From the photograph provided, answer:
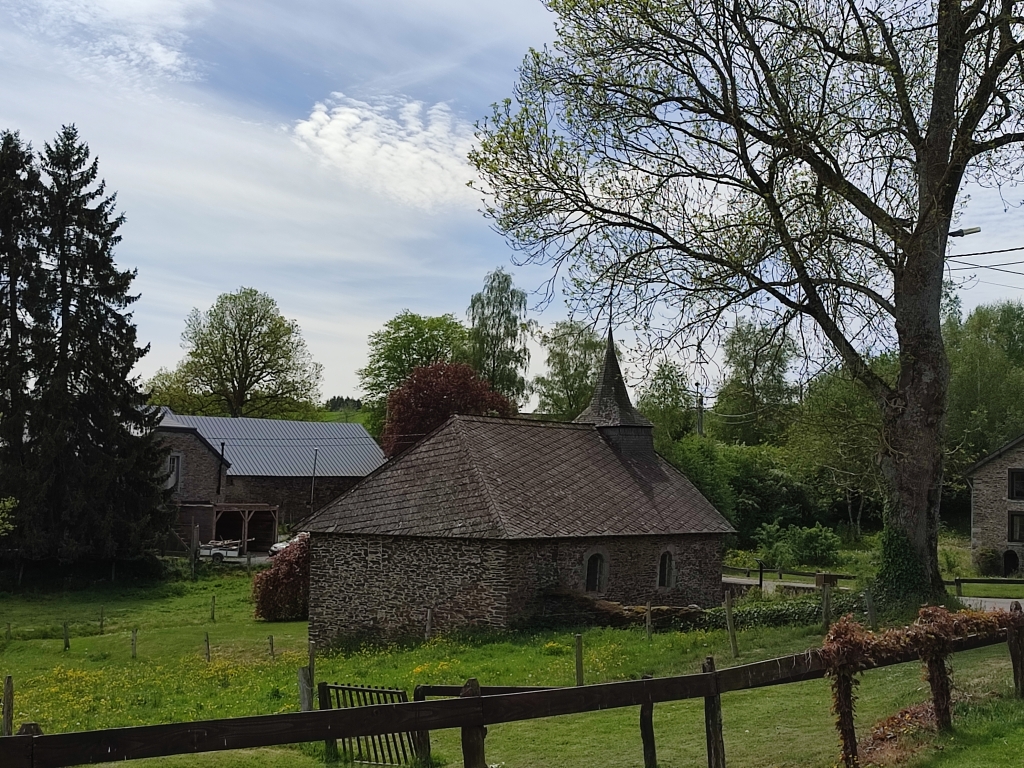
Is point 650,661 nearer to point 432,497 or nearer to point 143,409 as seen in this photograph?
point 432,497

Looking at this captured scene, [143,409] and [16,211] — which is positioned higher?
[16,211]

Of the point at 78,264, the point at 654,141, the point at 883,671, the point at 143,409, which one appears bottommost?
the point at 883,671

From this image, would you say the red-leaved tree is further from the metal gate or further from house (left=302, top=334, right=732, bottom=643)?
the metal gate

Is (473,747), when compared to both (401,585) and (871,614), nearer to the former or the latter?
(871,614)

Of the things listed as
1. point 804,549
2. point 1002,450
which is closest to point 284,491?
point 804,549

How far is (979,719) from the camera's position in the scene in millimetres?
10336

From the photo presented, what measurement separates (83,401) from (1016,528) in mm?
40825

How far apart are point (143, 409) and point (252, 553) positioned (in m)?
9.73

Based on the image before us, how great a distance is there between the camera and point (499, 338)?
211 ft

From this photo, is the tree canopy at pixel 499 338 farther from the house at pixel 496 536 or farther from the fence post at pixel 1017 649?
the fence post at pixel 1017 649

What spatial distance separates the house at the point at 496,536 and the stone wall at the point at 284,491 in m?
28.6

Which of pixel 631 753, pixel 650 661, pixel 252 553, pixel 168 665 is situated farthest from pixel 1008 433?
pixel 631 753

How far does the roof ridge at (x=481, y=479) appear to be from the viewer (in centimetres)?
2412

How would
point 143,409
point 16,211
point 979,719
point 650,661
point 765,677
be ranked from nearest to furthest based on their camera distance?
point 765,677
point 979,719
point 650,661
point 16,211
point 143,409
